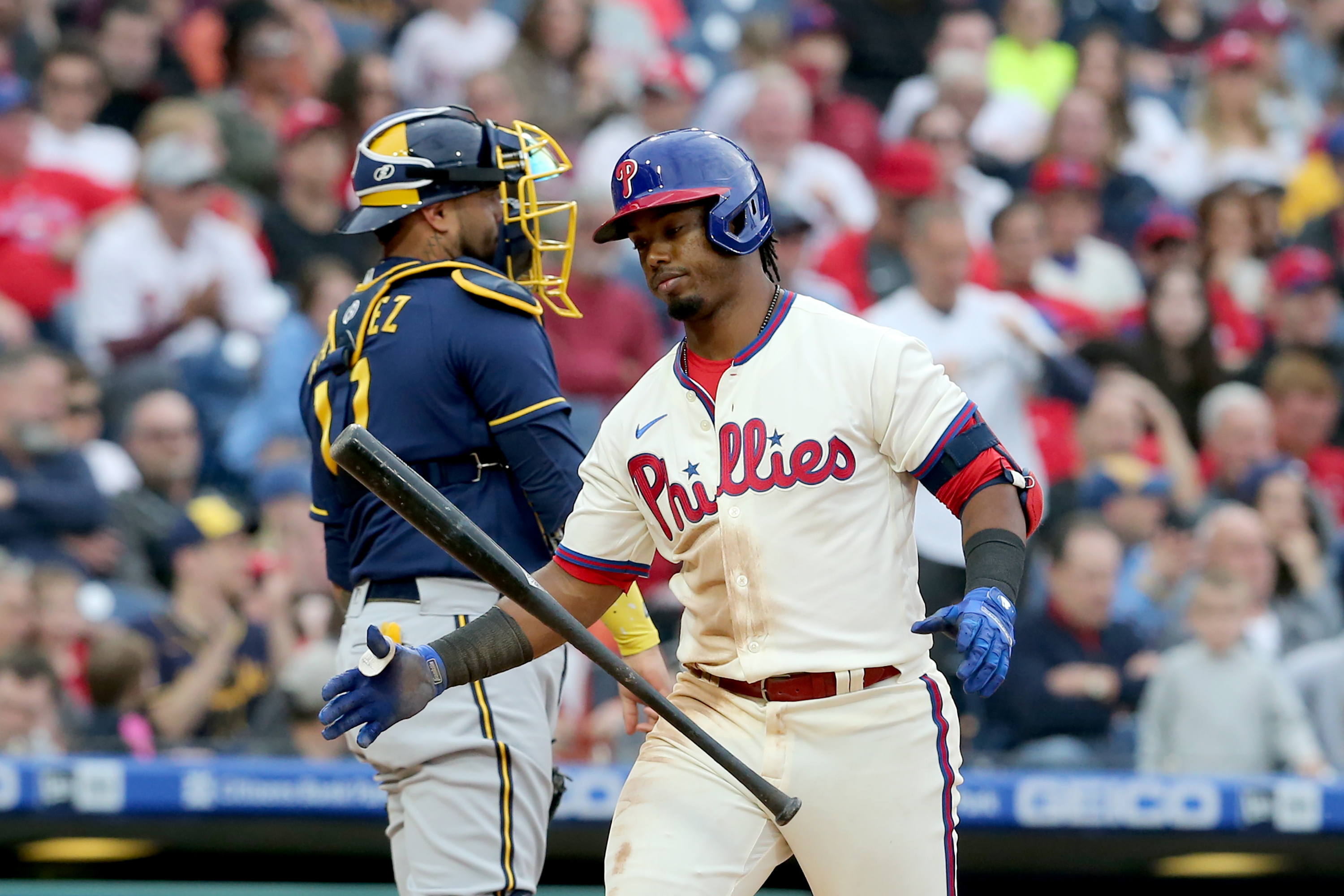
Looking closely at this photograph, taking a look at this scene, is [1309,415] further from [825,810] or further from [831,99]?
[825,810]

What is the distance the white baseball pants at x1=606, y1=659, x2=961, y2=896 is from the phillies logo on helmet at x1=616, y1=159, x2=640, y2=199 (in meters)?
0.97

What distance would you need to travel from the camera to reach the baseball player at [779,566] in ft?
10.4

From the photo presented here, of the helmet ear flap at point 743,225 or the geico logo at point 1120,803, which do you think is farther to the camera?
the geico logo at point 1120,803

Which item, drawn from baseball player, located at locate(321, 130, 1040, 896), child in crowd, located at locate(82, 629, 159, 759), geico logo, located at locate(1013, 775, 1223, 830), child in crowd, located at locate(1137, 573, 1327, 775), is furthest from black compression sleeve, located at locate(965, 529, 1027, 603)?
child in crowd, located at locate(82, 629, 159, 759)

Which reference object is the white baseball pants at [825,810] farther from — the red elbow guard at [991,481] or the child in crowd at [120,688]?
the child in crowd at [120,688]

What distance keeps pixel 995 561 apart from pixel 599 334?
4.31 m

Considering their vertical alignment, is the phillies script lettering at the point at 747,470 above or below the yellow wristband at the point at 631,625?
above

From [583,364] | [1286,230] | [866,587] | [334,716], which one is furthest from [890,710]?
[1286,230]

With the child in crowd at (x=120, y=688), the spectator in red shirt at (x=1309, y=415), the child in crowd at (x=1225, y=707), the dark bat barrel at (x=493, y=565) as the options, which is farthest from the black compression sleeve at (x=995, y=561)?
the spectator in red shirt at (x=1309, y=415)

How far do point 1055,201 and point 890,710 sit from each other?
20.2 ft

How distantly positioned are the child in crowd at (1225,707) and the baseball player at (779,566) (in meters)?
2.96

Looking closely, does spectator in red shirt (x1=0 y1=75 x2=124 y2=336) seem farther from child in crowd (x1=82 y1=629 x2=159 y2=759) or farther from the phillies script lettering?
the phillies script lettering

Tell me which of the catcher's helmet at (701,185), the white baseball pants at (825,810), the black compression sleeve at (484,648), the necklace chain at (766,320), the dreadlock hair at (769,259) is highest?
the catcher's helmet at (701,185)

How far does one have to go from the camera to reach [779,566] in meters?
3.25
